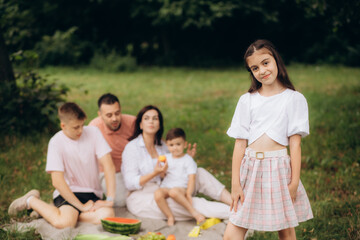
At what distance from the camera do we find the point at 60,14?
66.6 feet

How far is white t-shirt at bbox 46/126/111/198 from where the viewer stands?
161 inches

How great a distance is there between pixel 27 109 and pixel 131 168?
2784mm

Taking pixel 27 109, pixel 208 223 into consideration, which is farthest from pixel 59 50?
pixel 208 223

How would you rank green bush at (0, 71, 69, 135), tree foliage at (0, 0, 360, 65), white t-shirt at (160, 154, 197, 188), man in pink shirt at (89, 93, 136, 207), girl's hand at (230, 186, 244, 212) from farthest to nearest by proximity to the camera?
tree foliage at (0, 0, 360, 65)
green bush at (0, 71, 69, 135)
man in pink shirt at (89, 93, 136, 207)
white t-shirt at (160, 154, 197, 188)
girl's hand at (230, 186, 244, 212)

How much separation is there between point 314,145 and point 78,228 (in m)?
3.79

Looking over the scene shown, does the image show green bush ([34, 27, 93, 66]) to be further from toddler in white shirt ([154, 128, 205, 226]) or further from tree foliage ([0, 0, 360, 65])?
toddler in white shirt ([154, 128, 205, 226])

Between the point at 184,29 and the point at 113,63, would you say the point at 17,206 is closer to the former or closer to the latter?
the point at 113,63

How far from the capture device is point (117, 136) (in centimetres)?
509

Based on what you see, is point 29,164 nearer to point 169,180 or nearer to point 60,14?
point 169,180

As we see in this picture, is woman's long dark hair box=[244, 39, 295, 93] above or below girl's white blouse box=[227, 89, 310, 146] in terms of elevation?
above

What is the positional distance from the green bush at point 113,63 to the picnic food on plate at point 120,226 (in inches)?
536

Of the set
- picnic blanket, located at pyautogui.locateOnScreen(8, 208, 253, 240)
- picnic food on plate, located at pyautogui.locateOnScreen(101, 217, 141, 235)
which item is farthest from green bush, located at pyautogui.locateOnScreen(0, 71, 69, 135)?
picnic food on plate, located at pyautogui.locateOnScreen(101, 217, 141, 235)

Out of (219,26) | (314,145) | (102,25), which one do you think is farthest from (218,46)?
(314,145)

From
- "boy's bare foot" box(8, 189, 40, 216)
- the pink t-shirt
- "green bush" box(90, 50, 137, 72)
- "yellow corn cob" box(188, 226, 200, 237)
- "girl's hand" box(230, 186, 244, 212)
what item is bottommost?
"yellow corn cob" box(188, 226, 200, 237)
